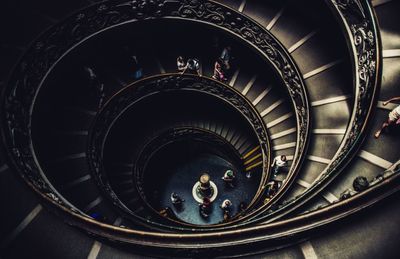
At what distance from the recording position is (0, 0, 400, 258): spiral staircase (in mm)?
3654

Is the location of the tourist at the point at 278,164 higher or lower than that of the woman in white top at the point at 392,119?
higher

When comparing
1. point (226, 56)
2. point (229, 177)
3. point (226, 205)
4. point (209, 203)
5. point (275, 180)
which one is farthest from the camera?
point (229, 177)

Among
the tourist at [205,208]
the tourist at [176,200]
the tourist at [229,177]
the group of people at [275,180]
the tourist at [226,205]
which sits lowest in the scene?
the group of people at [275,180]

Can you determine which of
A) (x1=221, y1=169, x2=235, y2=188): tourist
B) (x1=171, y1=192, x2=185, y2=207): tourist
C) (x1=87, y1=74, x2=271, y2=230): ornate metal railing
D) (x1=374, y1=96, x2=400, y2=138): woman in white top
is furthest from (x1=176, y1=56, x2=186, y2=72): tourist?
(x1=374, y1=96, x2=400, y2=138): woman in white top

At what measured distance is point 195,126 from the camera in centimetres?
1230

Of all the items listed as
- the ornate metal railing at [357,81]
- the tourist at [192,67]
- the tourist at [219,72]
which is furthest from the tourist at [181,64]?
the ornate metal railing at [357,81]

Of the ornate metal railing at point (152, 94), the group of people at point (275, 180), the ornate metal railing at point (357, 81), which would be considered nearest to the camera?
the ornate metal railing at point (357, 81)

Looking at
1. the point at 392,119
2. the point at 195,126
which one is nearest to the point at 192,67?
the point at 195,126

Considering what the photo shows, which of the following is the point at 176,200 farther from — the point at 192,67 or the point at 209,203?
the point at 192,67

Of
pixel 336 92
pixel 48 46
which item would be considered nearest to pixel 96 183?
pixel 48 46

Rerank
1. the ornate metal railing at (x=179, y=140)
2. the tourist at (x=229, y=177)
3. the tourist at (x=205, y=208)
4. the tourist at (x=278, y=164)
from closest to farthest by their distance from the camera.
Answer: the tourist at (x=278, y=164) → the tourist at (x=205, y=208) → the ornate metal railing at (x=179, y=140) → the tourist at (x=229, y=177)

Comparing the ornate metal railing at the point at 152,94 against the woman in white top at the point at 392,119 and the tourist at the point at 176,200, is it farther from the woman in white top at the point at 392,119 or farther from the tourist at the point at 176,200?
the woman in white top at the point at 392,119

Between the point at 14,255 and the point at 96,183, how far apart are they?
3498 mm

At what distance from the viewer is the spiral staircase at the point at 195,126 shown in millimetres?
3654
